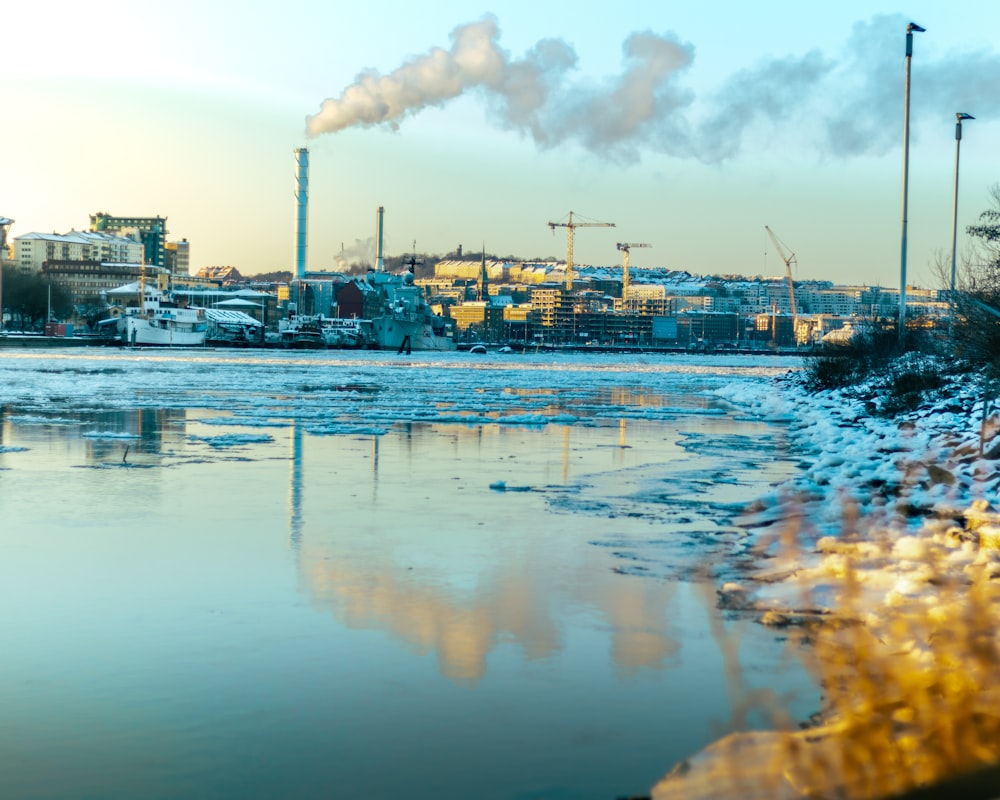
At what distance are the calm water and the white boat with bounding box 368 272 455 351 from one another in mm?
127891

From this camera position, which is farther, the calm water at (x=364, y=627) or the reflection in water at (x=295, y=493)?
the reflection in water at (x=295, y=493)

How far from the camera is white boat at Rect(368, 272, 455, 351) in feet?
481

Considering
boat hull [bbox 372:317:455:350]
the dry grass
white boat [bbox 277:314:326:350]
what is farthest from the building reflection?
boat hull [bbox 372:317:455:350]

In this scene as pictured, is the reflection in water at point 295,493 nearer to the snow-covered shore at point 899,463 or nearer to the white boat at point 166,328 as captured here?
the snow-covered shore at point 899,463

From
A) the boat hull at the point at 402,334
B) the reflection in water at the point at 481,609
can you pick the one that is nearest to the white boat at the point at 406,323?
the boat hull at the point at 402,334

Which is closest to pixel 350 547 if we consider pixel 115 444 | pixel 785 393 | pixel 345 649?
pixel 345 649

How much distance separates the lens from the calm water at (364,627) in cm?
442

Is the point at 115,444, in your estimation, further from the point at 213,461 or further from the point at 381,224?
the point at 381,224

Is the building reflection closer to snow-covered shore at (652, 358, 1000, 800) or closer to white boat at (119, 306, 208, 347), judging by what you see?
snow-covered shore at (652, 358, 1000, 800)

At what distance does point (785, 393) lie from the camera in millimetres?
38375

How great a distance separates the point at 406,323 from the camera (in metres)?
147

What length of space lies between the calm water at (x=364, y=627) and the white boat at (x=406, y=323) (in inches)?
5035

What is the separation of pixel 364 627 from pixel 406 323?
141555mm

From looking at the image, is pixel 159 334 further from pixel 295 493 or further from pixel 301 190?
pixel 295 493
